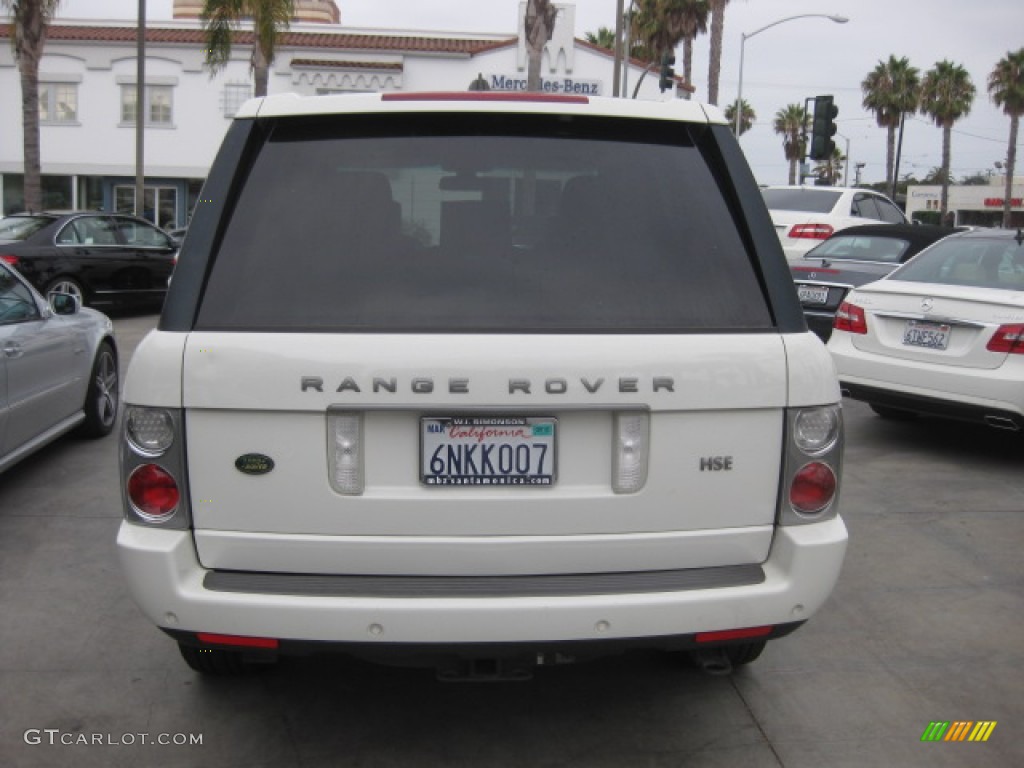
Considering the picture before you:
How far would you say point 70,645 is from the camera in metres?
4.01

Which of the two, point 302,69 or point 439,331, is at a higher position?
point 302,69

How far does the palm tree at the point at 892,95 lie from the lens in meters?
54.7

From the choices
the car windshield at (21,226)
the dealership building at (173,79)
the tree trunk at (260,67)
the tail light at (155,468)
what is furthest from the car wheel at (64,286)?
the dealership building at (173,79)

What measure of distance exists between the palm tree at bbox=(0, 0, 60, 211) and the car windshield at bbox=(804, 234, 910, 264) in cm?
1714

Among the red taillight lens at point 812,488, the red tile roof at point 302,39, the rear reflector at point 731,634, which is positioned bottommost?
the rear reflector at point 731,634

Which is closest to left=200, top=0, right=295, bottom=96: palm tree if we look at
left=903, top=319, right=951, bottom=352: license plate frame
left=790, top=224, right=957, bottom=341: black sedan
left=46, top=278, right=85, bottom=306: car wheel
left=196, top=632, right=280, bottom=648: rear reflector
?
left=46, top=278, right=85, bottom=306: car wheel

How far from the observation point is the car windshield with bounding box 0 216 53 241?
13.1 meters

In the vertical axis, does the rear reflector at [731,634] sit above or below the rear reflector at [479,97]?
below

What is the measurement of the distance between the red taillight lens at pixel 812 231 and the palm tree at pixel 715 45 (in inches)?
867

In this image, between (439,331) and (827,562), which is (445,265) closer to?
(439,331)

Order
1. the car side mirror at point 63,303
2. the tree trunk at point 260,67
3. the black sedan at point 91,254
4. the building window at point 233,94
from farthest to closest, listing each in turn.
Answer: the building window at point 233,94 → the tree trunk at point 260,67 → the black sedan at point 91,254 → the car side mirror at point 63,303

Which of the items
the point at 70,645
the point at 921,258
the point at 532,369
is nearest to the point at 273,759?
the point at 70,645

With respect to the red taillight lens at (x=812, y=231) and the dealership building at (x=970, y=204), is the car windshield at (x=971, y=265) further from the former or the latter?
the dealership building at (x=970, y=204)

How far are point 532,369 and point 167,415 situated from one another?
0.97m
